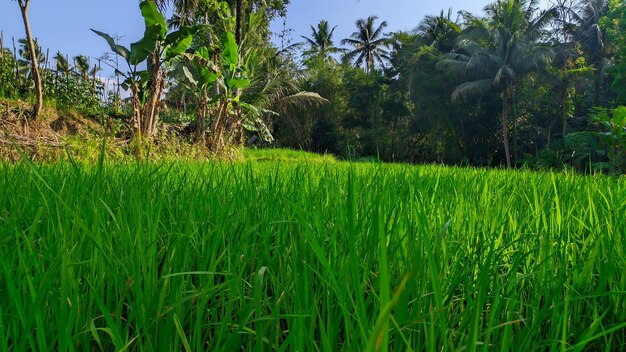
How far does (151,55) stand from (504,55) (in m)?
17.3

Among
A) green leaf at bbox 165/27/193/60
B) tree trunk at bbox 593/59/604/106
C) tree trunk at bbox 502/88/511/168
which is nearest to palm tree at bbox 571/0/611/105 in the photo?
tree trunk at bbox 593/59/604/106

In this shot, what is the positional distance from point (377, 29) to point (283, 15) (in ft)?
49.3

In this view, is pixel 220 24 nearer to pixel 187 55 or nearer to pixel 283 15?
pixel 187 55

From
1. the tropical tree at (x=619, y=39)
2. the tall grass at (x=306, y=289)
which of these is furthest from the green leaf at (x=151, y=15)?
the tropical tree at (x=619, y=39)

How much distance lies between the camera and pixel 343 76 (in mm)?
24562

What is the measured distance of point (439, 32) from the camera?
23.0 m

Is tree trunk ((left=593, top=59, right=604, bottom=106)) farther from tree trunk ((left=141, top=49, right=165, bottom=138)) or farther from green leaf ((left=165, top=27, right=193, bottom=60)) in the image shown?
tree trunk ((left=141, top=49, right=165, bottom=138))

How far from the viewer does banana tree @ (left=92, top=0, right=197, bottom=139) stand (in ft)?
15.6

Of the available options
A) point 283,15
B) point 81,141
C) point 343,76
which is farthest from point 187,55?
point 343,76

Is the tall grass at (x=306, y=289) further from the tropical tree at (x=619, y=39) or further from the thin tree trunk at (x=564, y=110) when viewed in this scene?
the thin tree trunk at (x=564, y=110)

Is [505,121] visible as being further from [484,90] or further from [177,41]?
[177,41]

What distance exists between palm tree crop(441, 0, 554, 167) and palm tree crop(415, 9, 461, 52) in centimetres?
247

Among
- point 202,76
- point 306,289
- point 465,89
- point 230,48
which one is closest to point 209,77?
point 202,76

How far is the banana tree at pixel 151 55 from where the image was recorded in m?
4.77
